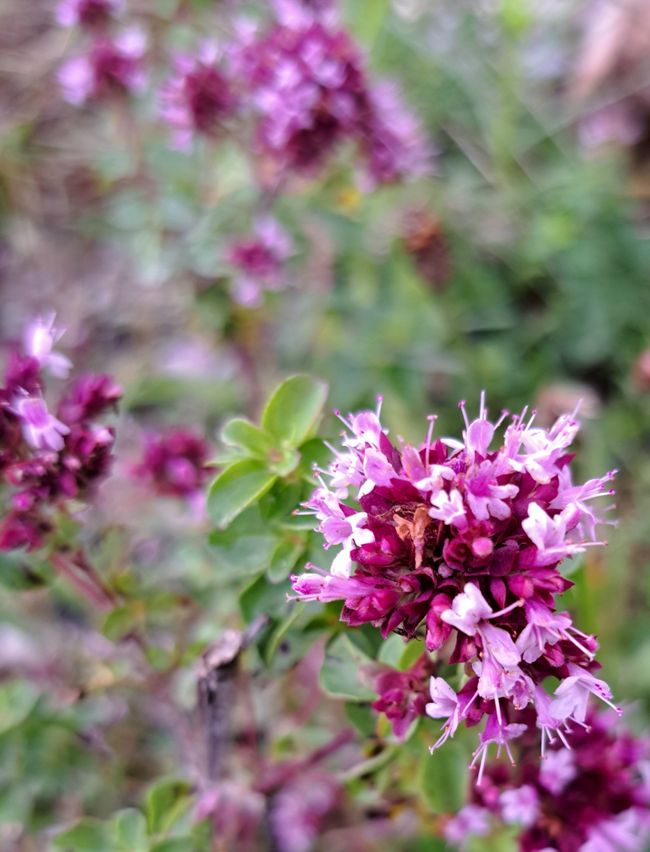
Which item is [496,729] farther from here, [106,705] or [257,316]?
[257,316]

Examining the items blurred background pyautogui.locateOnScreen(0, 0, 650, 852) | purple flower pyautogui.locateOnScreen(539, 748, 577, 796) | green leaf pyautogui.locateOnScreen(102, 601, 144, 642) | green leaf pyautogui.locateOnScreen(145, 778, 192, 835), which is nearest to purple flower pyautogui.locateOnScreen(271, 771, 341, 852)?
blurred background pyautogui.locateOnScreen(0, 0, 650, 852)

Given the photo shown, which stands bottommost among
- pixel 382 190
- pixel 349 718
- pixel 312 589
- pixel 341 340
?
pixel 341 340

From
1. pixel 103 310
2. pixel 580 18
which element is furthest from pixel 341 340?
pixel 580 18

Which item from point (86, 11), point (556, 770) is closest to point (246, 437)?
point (556, 770)

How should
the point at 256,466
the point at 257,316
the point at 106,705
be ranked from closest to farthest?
the point at 256,466 < the point at 106,705 < the point at 257,316

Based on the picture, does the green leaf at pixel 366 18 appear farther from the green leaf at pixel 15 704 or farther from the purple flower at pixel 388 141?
the green leaf at pixel 15 704

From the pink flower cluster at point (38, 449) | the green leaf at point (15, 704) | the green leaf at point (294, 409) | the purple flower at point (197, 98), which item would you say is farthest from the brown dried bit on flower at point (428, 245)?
the green leaf at point (15, 704)
